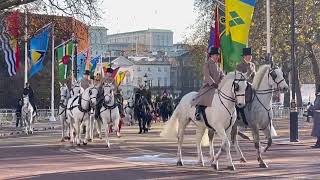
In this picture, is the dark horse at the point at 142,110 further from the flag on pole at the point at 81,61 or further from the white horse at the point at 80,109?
the flag on pole at the point at 81,61

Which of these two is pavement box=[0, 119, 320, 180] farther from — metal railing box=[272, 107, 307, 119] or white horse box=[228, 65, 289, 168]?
metal railing box=[272, 107, 307, 119]

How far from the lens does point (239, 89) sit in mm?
15977

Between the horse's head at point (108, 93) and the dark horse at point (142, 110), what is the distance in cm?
1067

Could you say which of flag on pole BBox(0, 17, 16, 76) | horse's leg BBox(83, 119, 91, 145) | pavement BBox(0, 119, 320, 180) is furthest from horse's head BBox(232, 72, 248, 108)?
flag on pole BBox(0, 17, 16, 76)

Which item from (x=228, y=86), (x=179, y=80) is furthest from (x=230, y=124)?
(x=179, y=80)

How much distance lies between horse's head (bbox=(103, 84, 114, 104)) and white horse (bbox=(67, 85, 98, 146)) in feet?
1.13

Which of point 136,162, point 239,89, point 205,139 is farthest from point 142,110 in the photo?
point 239,89

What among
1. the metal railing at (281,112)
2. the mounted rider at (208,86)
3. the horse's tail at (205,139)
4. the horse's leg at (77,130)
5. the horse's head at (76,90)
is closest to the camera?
the mounted rider at (208,86)

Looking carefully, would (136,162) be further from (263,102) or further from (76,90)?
(76,90)

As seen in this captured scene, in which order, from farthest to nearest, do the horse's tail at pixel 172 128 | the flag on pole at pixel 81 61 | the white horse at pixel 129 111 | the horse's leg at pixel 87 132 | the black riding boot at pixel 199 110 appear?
the flag on pole at pixel 81 61 → the white horse at pixel 129 111 → the horse's leg at pixel 87 132 → the horse's tail at pixel 172 128 → the black riding boot at pixel 199 110

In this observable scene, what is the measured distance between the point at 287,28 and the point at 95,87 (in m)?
29.8

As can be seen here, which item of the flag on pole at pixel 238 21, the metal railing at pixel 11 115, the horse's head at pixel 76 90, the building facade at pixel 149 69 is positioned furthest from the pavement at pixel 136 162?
the building facade at pixel 149 69

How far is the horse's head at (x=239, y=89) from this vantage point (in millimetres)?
15930

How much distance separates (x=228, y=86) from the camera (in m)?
16.3
